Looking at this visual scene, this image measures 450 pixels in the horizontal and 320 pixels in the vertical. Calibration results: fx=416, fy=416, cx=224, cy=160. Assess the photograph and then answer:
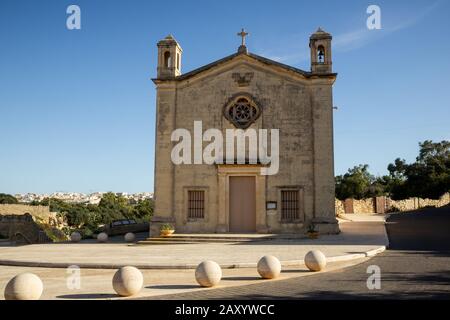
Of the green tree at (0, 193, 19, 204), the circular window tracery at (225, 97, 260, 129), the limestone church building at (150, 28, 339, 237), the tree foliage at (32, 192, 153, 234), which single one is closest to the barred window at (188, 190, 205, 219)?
the limestone church building at (150, 28, 339, 237)

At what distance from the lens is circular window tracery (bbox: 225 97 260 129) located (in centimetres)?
2255

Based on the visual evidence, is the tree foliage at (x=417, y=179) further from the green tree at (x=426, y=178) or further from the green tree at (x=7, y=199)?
A: the green tree at (x=7, y=199)

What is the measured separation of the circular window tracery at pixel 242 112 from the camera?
74.0 feet

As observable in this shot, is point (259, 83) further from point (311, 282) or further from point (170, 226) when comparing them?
point (311, 282)

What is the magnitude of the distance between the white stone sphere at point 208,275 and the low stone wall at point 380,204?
34.9 metres

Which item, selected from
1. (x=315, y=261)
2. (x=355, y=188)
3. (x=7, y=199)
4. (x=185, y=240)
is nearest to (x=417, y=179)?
(x=355, y=188)

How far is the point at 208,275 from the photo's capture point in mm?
9438

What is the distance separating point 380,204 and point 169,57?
36857 mm

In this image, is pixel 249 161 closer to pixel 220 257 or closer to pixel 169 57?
pixel 169 57

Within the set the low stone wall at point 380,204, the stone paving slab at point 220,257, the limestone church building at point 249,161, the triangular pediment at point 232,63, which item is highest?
the triangular pediment at point 232,63

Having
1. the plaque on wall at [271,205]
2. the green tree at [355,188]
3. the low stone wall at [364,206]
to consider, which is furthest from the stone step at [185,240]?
the green tree at [355,188]

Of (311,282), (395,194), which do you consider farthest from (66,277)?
(395,194)

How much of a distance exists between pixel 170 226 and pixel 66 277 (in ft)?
34.5
